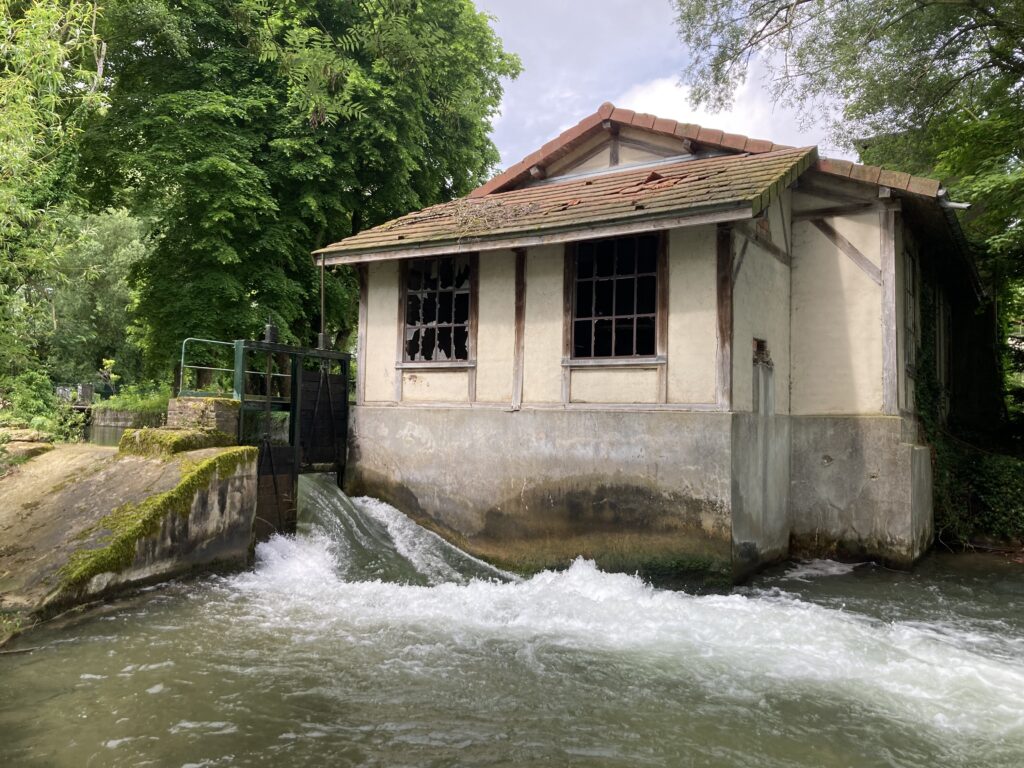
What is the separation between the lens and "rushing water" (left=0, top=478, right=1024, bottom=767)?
405cm

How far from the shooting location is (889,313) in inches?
362

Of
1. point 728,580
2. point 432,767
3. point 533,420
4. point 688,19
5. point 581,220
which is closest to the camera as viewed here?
point 432,767

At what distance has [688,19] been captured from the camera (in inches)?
596

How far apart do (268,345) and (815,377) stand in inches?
307

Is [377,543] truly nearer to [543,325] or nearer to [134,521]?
[134,521]

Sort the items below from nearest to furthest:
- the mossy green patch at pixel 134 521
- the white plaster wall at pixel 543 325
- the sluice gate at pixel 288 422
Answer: the mossy green patch at pixel 134 521
the white plaster wall at pixel 543 325
the sluice gate at pixel 288 422

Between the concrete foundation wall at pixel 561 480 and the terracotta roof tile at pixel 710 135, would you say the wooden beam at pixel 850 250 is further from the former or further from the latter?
the concrete foundation wall at pixel 561 480

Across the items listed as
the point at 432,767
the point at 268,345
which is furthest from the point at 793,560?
the point at 268,345

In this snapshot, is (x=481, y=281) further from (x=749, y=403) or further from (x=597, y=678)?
(x=597, y=678)

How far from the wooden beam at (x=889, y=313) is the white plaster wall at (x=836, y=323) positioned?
2.6 inches

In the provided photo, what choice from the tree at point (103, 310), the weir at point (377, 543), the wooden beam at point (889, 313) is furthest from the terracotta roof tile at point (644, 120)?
the tree at point (103, 310)

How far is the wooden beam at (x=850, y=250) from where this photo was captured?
932cm

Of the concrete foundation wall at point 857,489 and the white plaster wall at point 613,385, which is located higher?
the white plaster wall at point 613,385

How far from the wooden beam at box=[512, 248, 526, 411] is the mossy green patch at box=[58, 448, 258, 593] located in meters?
3.60
